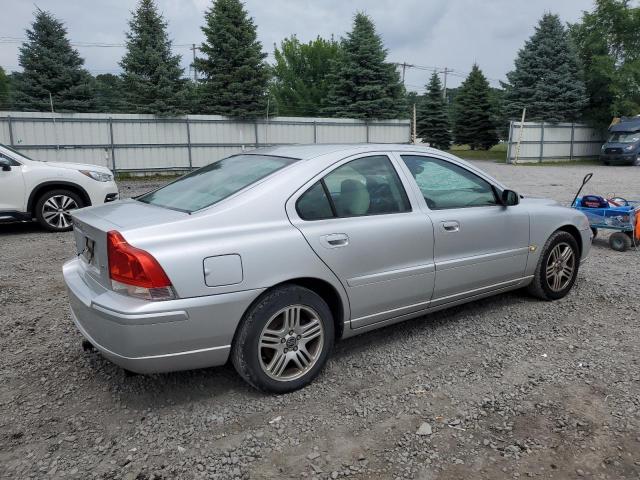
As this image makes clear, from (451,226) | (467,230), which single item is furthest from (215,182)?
(467,230)

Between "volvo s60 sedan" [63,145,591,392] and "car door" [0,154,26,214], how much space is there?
5.31 metres

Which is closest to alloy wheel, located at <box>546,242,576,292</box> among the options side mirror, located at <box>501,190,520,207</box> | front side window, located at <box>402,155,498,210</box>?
side mirror, located at <box>501,190,520,207</box>

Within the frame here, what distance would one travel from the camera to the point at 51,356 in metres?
3.83

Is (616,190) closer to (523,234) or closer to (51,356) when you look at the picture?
(523,234)

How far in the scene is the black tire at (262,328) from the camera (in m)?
3.03

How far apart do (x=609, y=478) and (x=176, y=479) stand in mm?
2055

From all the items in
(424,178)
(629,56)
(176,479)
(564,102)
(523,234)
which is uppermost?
(629,56)

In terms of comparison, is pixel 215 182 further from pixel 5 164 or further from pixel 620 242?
pixel 5 164

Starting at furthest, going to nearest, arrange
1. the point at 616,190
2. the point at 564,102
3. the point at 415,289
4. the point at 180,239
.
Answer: the point at 564,102 → the point at 616,190 → the point at 415,289 → the point at 180,239

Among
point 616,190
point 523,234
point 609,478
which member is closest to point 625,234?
point 523,234

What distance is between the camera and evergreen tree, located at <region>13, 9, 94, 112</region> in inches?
854

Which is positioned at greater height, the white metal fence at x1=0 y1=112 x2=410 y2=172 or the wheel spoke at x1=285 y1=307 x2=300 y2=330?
the white metal fence at x1=0 y1=112 x2=410 y2=172

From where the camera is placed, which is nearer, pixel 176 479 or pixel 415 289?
pixel 176 479

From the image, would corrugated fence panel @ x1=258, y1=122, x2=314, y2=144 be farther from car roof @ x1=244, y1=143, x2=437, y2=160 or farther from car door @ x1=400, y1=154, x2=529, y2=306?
car roof @ x1=244, y1=143, x2=437, y2=160
